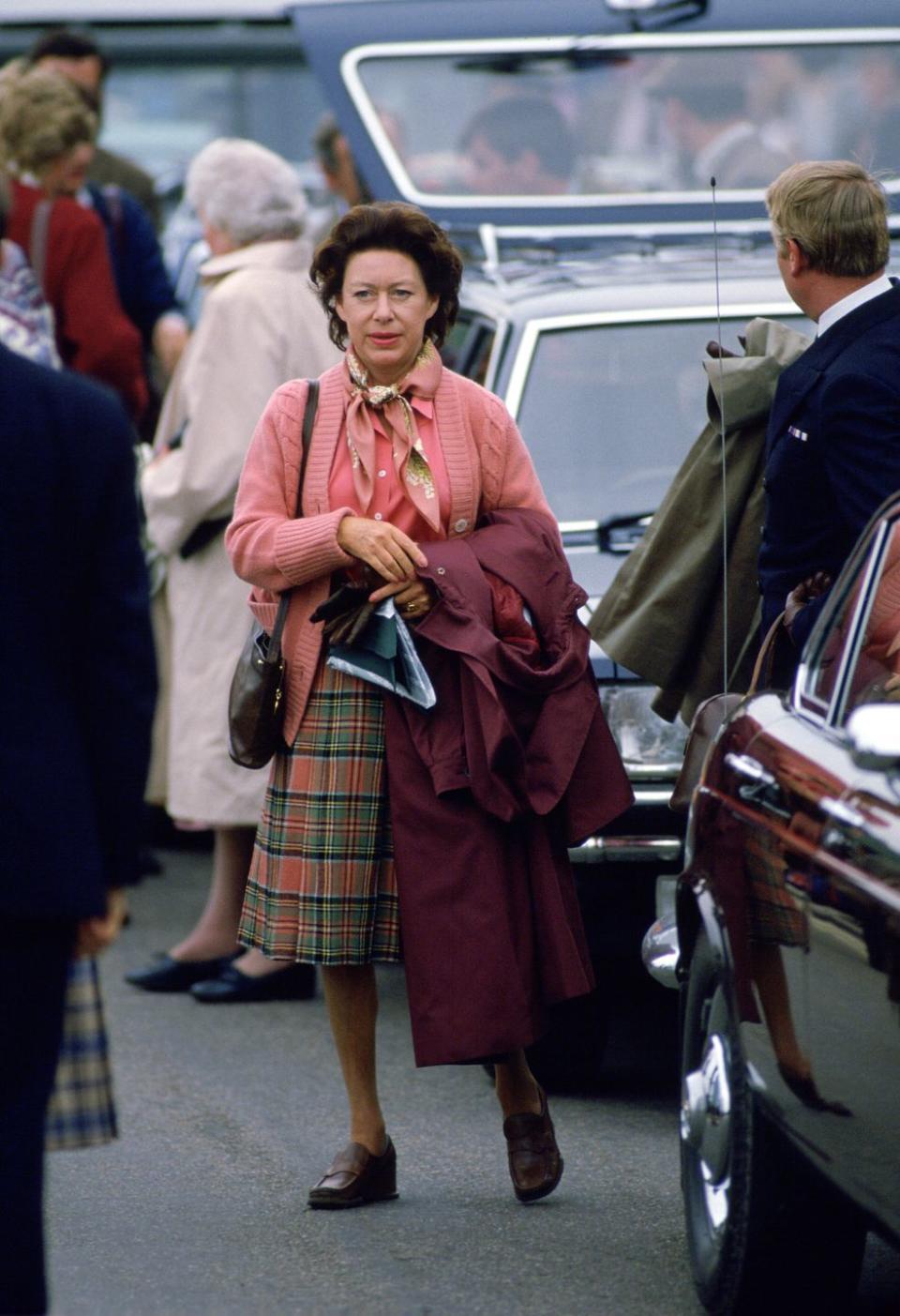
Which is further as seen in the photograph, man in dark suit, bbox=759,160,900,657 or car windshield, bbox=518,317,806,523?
car windshield, bbox=518,317,806,523

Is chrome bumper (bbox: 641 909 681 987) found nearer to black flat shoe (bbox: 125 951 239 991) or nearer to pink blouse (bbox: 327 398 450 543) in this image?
pink blouse (bbox: 327 398 450 543)

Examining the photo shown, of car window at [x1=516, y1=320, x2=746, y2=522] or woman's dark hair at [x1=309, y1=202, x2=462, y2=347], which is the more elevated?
woman's dark hair at [x1=309, y1=202, x2=462, y2=347]

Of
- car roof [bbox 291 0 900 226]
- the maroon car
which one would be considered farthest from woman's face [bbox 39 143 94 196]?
the maroon car

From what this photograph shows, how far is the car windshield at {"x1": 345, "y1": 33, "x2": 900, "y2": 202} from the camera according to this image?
8.36m

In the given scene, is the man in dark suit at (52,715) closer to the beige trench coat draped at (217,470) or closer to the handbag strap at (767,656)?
the handbag strap at (767,656)

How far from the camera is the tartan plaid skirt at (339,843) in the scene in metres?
4.96

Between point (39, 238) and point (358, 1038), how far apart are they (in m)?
3.43

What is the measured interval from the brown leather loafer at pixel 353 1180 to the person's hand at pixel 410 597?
111cm

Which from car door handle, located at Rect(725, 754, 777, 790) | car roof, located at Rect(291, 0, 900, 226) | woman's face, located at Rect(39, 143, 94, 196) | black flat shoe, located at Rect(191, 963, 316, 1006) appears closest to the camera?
car door handle, located at Rect(725, 754, 777, 790)

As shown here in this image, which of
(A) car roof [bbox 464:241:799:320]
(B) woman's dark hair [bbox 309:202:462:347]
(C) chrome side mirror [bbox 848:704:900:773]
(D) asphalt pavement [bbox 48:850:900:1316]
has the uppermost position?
(B) woman's dark hair [bbox 309:202:462:347]

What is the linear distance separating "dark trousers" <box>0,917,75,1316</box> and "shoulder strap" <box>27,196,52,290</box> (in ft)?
15.1

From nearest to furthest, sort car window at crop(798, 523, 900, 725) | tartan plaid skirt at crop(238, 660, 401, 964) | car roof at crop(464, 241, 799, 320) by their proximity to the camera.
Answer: car window at crop(798, 523, 900, 725) → tartan plaid skirt at crop(238, 660, 401, 964) → car roof at crop(464, 241, 799, 320)

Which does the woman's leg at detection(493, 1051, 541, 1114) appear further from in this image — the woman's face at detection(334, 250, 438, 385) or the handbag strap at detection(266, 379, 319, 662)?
the woman's face at detection(334, 250, 438, 385)

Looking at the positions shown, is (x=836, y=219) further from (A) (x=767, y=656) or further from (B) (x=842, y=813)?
(B) (x=842, y=813)
